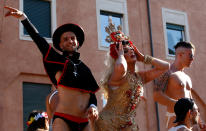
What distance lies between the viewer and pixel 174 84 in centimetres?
741

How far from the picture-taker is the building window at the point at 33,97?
13859mm

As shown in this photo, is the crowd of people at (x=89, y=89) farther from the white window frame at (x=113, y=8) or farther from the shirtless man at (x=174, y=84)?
the white window frame at (x=113, y=8)

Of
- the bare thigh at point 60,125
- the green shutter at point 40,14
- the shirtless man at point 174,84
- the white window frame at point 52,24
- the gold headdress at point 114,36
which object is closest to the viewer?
the bare thigh at point 60,125

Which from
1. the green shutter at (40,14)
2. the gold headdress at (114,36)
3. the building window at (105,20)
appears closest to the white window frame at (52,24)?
the green shutter at (40,14)

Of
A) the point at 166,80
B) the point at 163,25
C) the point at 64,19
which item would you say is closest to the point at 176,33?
the point at 163,25

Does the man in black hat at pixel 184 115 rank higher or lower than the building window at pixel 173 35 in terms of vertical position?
lower

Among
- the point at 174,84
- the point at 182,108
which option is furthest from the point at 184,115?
the point at 174,84

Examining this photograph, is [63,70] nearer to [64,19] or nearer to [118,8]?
[64,19]

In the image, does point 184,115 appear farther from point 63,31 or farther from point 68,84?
point 63,31

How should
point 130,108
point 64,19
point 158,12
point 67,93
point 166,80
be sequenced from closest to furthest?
1. point 67,93
2. point 130,108
3. point 166,80
4. point 64,19
5. point 158,12

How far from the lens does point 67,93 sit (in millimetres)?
5328

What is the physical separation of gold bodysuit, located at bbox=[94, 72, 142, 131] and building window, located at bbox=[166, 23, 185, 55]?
11871mm

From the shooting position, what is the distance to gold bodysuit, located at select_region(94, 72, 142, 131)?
5.86m

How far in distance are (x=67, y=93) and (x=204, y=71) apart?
533 inches
